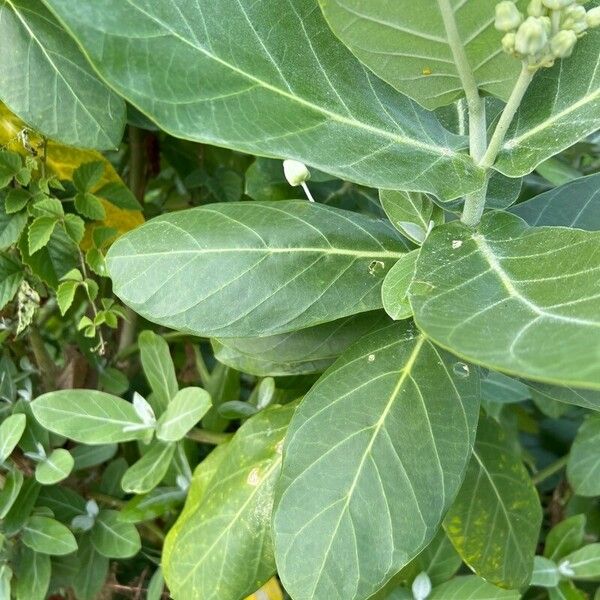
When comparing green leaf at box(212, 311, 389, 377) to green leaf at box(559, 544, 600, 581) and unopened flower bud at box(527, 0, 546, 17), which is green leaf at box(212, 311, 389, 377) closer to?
unopened flower bud at box(527, 0, 546, 17)

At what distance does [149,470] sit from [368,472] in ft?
1.04

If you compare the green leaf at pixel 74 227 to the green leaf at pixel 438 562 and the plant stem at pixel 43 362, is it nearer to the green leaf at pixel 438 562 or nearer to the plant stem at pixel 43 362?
the plant stem at pixel 43 362

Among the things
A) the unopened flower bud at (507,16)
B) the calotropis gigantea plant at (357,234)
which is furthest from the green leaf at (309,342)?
the unopened flower bud at (507,16)

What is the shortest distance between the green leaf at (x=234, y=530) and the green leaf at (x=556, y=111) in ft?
1.19

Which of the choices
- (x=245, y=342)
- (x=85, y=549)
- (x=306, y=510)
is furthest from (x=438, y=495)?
(x=85, y=549)

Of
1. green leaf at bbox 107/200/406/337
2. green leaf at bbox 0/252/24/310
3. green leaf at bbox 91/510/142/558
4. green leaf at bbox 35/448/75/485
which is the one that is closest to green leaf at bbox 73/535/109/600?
green leaf at bbox 91/510/142/558

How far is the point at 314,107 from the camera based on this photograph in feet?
1.98

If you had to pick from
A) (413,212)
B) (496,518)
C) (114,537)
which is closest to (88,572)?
(114,537)

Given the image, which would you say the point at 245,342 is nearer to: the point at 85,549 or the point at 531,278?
the point at 531,278

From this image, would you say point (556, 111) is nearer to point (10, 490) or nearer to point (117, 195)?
point (117, 195)

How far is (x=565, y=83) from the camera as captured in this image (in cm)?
63

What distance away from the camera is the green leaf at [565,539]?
99 cm

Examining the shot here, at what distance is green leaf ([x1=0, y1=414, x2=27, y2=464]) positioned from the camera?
82 centimetres

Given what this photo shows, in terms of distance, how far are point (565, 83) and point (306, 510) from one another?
0.42 m
